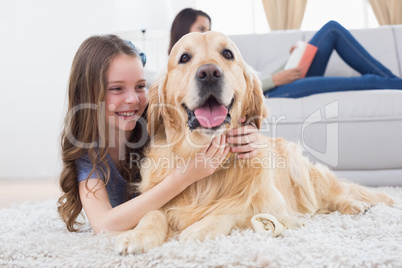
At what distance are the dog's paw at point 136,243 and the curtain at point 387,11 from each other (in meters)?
5.44

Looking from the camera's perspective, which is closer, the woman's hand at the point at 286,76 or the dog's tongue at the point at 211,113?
the dog's tongue at the point at 211,113

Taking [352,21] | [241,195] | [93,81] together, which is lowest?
[241,195]

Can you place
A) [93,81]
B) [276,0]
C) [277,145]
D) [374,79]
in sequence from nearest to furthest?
[93,81] < [277,145] < [374,79] < [276,0]

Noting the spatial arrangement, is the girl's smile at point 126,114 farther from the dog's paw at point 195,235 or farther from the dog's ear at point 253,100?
the dog's paw at point 195,235

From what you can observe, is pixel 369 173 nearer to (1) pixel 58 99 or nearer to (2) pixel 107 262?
(2) pixel 107 262

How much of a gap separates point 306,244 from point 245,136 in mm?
464

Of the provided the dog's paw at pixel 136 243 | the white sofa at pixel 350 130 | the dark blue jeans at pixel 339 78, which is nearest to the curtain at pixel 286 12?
the dark blue jeans at pixel 339 78

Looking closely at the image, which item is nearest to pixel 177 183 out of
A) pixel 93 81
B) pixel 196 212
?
pixel 196 212

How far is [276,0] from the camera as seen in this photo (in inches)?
215

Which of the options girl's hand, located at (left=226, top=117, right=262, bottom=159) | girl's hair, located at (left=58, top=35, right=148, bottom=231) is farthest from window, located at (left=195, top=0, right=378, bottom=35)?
girl's hand, located at (left=226, top=117, right=262, bottom=159)

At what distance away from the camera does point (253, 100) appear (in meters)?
1.53

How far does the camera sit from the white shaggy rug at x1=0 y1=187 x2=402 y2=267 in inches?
37.8

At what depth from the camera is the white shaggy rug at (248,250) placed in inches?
37.8

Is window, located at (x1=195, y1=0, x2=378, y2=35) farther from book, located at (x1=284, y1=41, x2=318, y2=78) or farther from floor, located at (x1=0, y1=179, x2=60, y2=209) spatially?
floor, located at (x1=0, y1=179, x2=60, y2=209)
